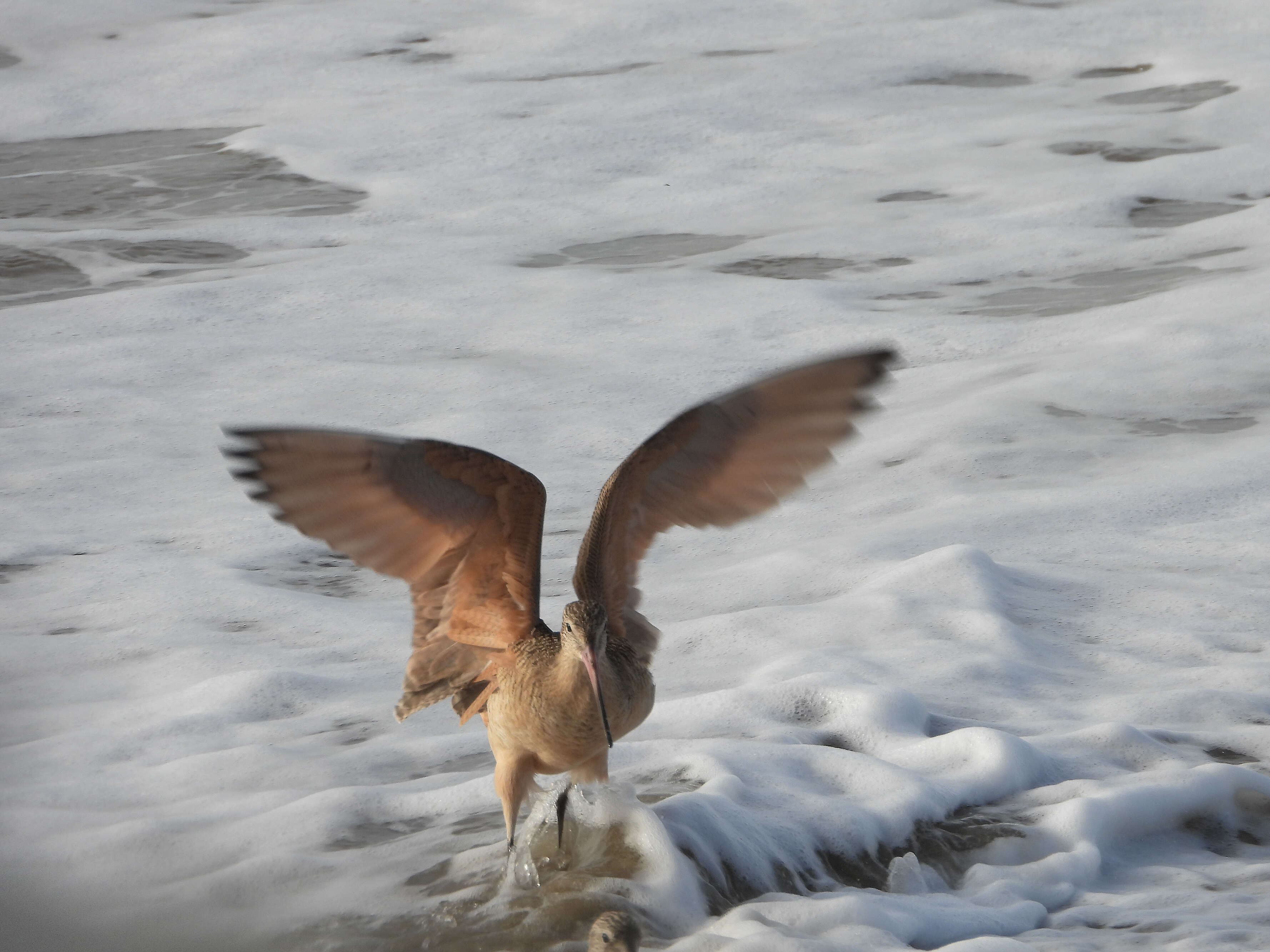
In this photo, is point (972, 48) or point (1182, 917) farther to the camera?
point (972, 48)

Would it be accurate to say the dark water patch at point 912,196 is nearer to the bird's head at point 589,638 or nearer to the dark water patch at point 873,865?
the dark water patch at point 873,865

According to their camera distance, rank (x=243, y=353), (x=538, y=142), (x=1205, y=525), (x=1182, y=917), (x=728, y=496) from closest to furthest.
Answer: (x=1182, y=917), (x=728, y=496), (x=1205, y=525), (x=243, y=353), (x=538, y=142)

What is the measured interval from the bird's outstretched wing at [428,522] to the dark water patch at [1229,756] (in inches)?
76.0

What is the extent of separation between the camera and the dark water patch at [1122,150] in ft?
32.8

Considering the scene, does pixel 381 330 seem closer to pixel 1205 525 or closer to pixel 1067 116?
pixel 1205 525

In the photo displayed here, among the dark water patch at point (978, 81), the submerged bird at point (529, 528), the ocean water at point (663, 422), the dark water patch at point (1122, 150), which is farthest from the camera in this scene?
the dark water patch at point (978, 81)

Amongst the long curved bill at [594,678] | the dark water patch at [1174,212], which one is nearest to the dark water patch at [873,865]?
the long curved bill at [594,678]

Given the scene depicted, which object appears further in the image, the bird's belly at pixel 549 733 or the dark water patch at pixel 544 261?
the dark water patch at pixel 544 261

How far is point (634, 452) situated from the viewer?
11.4 ft

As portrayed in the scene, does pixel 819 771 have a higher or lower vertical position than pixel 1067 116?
lower

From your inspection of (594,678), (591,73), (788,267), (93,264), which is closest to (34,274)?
(93,264)

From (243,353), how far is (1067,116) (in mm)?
6438

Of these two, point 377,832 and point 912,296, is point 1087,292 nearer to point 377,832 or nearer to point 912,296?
point 912,296

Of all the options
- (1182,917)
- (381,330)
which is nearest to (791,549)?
(1182,917)
